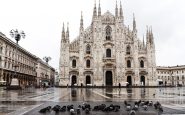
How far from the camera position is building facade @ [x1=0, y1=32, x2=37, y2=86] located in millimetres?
53531

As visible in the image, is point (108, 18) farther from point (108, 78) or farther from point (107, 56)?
point (108, 78)

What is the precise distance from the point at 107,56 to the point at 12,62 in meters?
25.6

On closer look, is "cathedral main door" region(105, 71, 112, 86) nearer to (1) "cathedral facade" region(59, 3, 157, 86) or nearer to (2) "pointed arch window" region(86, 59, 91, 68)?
(1) "cathedral facade" region(59, 3, 157, 86)

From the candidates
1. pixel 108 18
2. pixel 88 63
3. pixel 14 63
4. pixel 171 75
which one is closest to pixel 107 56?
pixel 88 63

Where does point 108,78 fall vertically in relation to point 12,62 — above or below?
below

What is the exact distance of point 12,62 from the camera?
6141 centimetres

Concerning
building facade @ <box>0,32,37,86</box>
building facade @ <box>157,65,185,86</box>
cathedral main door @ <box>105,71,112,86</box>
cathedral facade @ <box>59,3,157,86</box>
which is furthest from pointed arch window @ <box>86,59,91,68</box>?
building facade @ <box>157,65,185,86</box>

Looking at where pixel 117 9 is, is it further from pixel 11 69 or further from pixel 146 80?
pixel 11 69

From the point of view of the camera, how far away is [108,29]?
68.2 m

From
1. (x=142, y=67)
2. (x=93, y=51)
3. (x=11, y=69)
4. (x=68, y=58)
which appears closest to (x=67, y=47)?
(x=68, y=58)

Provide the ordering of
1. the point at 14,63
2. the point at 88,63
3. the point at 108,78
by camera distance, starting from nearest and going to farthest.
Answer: the point at 14,63 → the point at 88,63 → the point at 108,78

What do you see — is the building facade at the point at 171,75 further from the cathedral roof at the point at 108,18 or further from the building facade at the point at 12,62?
the building facade at the point at 12,62

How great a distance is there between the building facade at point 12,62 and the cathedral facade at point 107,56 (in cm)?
1245

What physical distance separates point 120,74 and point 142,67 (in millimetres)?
6866
